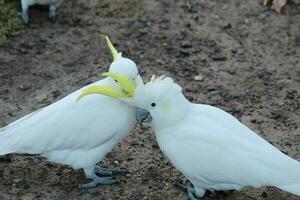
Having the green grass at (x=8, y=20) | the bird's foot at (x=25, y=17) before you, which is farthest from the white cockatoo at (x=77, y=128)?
the bird's foot at (x=25, y=17)

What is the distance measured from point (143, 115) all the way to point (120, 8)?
2481 millimetres

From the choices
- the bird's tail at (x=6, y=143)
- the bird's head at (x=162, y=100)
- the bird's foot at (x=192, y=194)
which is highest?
the bird's head at (x=162, y=100)

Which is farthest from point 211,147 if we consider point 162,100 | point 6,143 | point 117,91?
point 6,143

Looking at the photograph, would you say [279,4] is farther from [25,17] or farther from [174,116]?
[174,116]

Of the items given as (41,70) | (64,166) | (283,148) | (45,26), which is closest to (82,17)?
(45,26)

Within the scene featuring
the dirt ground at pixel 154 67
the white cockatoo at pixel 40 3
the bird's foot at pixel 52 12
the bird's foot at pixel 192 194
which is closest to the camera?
the bird's foot at pixel 192 194

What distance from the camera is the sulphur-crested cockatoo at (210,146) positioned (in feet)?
11.9

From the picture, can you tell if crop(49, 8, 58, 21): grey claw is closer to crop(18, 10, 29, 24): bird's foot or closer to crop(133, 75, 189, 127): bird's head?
crop(18, 10, 29, 24): bird's foot

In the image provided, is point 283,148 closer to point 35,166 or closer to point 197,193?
point 197,193

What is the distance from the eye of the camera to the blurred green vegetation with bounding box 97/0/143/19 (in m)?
6.04

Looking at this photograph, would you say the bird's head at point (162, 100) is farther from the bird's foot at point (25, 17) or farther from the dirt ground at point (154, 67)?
the bird's foot at point (25, 17)

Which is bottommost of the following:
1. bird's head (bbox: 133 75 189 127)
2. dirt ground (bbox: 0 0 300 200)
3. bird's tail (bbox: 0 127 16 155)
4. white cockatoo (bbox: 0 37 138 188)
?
dirt ground (bbox: 0 0 300 200)

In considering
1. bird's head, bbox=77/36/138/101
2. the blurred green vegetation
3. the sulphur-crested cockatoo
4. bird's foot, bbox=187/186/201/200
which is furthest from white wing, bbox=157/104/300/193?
the blurred green vegetation

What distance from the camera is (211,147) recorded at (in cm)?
370
